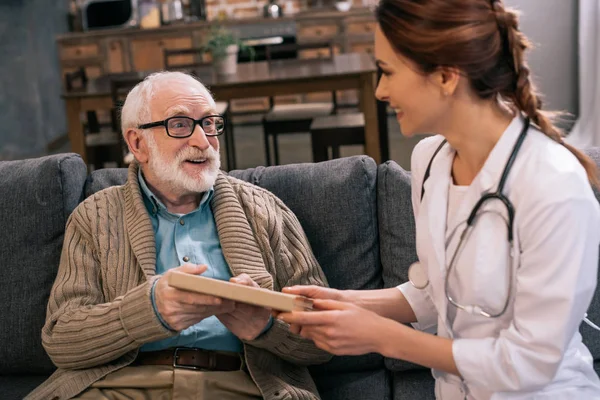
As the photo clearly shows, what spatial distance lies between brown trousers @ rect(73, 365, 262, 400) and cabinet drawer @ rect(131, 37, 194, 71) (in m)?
6.17

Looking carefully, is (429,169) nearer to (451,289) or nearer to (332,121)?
(451,289)

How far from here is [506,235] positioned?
140 cm

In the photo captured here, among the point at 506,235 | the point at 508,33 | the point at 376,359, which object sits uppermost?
the point at 508,33

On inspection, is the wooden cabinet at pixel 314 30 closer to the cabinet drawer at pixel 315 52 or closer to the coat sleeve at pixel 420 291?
the cabinet drawer at pixel 315 52

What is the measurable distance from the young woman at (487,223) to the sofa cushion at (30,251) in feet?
3.14

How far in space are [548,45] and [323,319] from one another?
5.14 metres

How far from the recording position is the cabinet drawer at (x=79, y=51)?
7.94m

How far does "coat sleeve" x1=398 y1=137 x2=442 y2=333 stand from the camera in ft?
5.53

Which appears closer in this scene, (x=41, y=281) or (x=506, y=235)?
(x=506, y=235)

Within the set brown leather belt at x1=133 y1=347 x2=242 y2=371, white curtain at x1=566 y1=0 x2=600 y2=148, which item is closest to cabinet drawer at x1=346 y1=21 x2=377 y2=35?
white curtain at x1=566 y1=0 x2=600 y2=148

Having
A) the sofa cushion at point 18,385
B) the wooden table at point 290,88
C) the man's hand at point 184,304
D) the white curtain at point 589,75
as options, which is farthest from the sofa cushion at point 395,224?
the white curtain at point 589,75

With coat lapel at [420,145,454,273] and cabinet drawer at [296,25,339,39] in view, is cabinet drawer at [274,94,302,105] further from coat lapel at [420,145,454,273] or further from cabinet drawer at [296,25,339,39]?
coat lapel at [420,145,454,273]

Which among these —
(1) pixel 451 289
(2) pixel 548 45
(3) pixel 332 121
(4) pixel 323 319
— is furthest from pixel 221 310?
(2) pixel 548 45

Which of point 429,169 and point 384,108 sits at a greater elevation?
point 429,169
